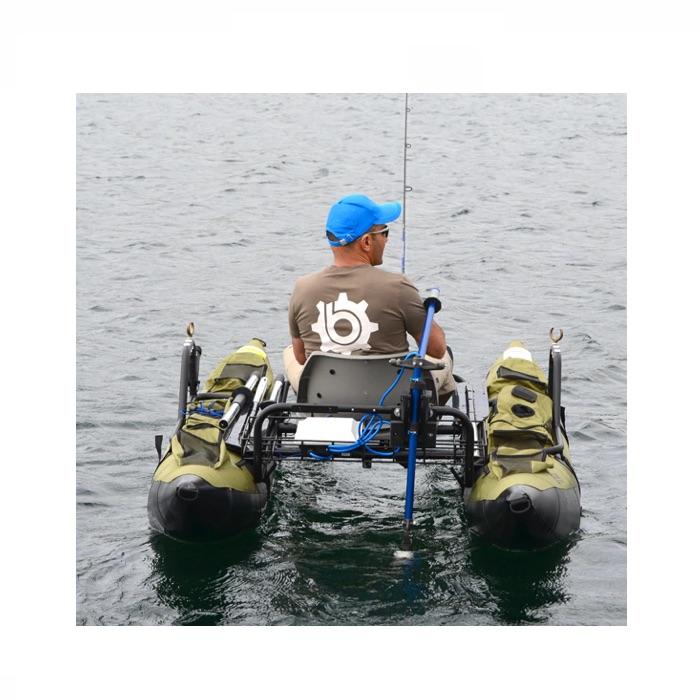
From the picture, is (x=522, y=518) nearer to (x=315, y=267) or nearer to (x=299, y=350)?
(x=299, y=350)

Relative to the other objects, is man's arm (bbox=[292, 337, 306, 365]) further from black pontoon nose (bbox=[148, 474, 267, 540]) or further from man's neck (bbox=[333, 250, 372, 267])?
black pontoon nose (bbox=[148, 474, 267, 540])

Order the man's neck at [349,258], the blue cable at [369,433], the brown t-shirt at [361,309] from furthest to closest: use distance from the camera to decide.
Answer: the man's neck at [349,258] → the brown t-shirt at [361,309] → the blue cable at [369,433]

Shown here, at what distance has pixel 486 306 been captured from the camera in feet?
43.6

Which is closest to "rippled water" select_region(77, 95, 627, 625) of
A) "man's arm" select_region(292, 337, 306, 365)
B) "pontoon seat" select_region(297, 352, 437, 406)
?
"pontoon seat" select_region(297, 352, 437, 406)

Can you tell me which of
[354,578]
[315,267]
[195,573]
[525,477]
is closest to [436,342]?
[525,477]

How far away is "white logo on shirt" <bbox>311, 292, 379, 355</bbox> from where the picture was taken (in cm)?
709

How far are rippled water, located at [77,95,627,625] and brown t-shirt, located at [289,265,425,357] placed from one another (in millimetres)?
1176

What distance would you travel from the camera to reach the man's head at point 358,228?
23.3 ft

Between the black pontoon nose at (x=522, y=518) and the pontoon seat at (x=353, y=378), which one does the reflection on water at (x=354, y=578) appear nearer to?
the black pontoon nose at (x=522, y=518)

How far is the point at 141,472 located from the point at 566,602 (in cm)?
324

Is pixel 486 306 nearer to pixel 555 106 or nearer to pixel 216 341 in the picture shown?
pixel 216 341

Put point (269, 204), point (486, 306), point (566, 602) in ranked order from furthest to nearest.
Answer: point (269, 204), point (486, 306), point (566, 602)

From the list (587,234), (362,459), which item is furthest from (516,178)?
(362,459)

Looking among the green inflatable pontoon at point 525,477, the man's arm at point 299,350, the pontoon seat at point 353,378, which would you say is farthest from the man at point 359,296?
the green inflatable pontoon at point 525,477
